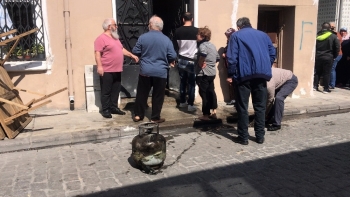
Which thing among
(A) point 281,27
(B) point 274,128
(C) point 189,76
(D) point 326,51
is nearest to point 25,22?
(C) point 189,76

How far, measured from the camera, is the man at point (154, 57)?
5.76 meters

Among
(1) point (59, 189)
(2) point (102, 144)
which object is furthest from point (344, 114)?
(1) point (59, 189)

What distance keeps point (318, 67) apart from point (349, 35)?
7.47 feet

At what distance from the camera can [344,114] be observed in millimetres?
7406

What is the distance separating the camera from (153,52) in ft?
18.9

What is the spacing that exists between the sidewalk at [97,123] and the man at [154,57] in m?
0.60

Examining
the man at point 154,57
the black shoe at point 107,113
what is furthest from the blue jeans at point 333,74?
the black shoe at point 107,113

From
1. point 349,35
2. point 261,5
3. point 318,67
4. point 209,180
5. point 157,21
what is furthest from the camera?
point 349,35

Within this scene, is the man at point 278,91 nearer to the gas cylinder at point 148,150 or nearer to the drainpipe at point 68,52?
the gas cylinder at point 148,150

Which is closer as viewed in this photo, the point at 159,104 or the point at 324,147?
the point at 324,147

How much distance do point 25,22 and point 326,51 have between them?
7.41m

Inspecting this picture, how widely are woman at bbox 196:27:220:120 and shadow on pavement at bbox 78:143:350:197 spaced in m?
1.69

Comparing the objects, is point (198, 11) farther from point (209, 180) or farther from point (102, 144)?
point (209, 180)

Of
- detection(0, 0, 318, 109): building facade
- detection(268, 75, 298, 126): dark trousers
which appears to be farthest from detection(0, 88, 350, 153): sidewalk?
detection(268, 75, 298, 126): dark trousers
